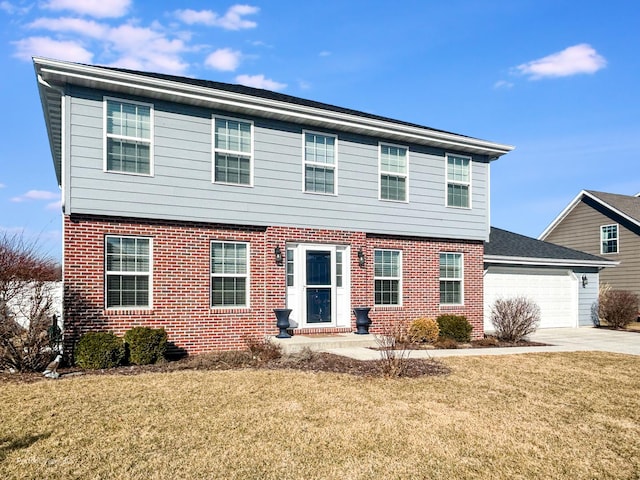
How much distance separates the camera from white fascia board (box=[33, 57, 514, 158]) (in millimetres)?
10719

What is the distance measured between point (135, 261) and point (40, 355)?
2.70 m

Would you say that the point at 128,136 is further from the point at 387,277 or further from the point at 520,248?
the point at 520,248

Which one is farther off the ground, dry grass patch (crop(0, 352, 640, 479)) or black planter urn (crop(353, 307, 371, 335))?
black planter urn (crop(353, 307, 371, 335))

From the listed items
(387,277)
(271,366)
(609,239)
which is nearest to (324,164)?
(387,277)

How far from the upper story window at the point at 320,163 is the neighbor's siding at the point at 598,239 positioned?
61.6ft

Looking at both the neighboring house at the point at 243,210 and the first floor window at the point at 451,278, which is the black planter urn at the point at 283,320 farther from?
the first floor window at the point at 451,278

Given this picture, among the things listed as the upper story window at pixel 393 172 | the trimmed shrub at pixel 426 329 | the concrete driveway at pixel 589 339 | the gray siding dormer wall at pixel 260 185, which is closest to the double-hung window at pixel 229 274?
the gray siding dormer wall at pixel 260 185

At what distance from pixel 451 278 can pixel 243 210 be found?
23.0 ft

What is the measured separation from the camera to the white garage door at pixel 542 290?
1823 cm

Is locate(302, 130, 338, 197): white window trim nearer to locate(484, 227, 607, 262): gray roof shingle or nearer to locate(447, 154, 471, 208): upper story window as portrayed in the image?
locate(447, 154, 471, 208): upper story window

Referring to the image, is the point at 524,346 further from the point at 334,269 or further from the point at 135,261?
the point at 135,261

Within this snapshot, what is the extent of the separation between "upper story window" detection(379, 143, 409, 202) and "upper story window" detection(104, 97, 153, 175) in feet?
20.8

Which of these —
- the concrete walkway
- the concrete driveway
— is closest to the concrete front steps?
the concrete walkway

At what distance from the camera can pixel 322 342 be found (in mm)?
12219
